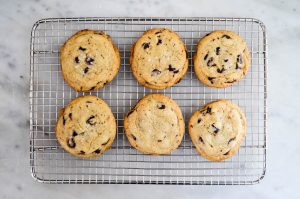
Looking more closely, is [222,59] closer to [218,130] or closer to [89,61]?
[218,130]

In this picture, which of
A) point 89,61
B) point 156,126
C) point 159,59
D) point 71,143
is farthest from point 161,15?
point 71,143

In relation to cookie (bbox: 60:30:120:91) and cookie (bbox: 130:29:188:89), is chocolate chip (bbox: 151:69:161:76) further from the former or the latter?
cookie (bbox: 60:30:120:91)

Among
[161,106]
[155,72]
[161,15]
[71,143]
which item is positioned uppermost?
[161,15]

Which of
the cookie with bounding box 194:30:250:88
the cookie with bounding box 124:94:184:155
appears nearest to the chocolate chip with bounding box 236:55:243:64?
the cookie with bounding box 194:30:250:88

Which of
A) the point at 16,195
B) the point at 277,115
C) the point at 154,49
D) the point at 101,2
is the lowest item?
the point at 16,195

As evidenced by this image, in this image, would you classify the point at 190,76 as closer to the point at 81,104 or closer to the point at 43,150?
the point at 81,104

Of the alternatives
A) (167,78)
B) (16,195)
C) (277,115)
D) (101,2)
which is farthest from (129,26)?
(16,195)
